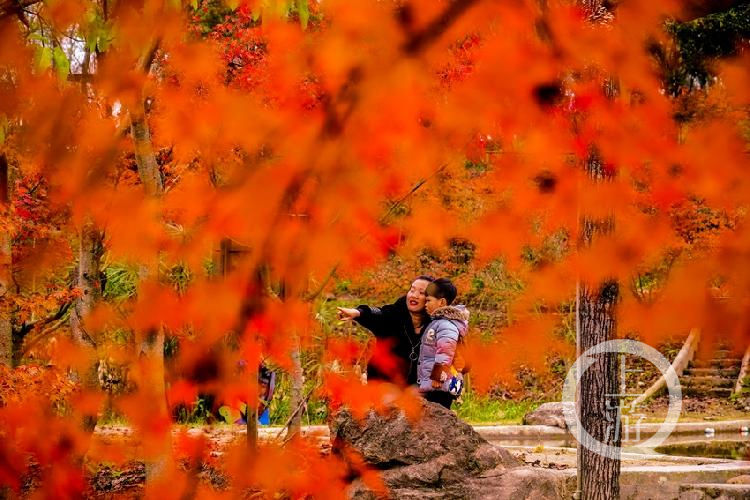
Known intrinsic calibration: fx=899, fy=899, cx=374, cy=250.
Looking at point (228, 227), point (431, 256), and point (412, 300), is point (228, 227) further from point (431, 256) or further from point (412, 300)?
point (431, 256)

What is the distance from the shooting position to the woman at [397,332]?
6.37m

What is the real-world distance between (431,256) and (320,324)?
4286mm

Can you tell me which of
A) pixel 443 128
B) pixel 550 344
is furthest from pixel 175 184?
pixel 550 344

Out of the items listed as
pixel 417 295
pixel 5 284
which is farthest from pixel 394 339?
pixel 5 284

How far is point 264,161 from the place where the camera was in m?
7.80

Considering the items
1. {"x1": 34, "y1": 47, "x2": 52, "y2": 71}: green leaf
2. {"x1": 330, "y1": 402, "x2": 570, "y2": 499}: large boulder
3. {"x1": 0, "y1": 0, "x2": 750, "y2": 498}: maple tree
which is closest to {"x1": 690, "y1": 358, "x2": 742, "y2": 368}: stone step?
{"x1": 0, "y1": 0, "x2": 750, "y2": 498}: maple tree

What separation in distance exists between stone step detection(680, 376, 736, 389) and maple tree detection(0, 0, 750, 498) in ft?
16.8

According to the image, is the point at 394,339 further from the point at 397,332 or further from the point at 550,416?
the point at 550,416

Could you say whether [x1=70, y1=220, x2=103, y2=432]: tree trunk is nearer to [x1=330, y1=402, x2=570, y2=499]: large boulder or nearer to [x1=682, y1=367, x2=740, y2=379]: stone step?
[x1=330, y1=402, x2=570, y2=499]: large boulder

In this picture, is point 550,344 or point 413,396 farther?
point 550,344

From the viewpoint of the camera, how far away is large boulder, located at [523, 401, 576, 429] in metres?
11.0

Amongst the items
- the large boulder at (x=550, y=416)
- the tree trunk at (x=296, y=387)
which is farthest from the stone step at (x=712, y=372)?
the tree trunk at (x=296, y=387)

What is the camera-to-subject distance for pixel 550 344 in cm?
1722

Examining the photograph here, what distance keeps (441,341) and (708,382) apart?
11663 mm
